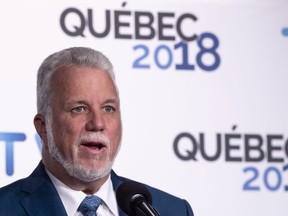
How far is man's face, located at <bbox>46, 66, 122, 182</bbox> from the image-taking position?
2355 millimetres

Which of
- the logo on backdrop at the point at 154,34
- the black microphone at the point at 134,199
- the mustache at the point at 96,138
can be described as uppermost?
the logo on backdrop at the point at 154,34

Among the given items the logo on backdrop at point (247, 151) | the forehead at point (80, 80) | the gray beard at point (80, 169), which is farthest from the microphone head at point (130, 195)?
the logo on backdrop at point (247, 151)

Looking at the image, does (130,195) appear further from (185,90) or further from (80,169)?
(185,90)

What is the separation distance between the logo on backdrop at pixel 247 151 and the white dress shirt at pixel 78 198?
897mm

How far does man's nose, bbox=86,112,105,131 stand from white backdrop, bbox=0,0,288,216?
79cm

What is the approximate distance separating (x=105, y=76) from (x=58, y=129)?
0.19m

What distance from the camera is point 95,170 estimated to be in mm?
2354

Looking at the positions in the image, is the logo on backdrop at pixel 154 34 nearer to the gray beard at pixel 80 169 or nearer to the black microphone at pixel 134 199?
the gray beard at pixel 80 169

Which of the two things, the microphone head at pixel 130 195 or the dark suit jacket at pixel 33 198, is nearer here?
the microphone head at pixel 130 195

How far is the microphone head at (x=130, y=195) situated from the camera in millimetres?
2162

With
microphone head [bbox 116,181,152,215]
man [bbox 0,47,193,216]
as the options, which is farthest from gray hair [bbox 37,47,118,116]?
microphone head [bbox 116,181,152,215]

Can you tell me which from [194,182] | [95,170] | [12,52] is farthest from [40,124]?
[194,182]

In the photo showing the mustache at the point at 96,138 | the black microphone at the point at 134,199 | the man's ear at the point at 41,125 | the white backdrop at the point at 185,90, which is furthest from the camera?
the white backdrop at the point at 185,90

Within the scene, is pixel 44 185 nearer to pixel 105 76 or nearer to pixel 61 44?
pixel 105 76
